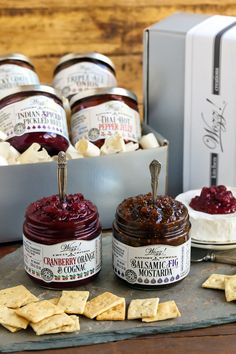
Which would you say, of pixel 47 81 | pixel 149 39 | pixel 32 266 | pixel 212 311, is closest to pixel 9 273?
pixel 32 266

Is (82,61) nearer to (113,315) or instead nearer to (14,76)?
(14,76)

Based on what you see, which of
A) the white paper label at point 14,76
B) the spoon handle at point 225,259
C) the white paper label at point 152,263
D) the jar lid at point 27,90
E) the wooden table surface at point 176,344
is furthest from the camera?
the white paper label at point 14,76

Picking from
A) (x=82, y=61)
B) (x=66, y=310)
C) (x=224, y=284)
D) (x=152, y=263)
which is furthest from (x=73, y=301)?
(x=82, y=61)

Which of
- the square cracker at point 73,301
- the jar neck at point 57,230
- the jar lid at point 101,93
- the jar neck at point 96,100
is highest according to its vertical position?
the jar lid at point 101,93

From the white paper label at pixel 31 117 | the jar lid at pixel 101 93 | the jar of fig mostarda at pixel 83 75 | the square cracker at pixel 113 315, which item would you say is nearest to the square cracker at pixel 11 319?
the square cracker at pixel 113 315

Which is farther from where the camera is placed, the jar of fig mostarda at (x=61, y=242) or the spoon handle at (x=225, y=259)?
the spoon handle at (x=225, y=259)

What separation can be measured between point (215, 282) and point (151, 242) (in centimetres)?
12

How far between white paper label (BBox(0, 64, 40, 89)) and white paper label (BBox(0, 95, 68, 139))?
0.16 metres

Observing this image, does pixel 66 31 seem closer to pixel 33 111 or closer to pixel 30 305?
pixel 33 111

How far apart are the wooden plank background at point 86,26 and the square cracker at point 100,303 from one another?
90 centimetres

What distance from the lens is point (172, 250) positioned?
43.4 inches

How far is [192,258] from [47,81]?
0.82m

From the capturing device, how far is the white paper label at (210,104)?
4.48ft

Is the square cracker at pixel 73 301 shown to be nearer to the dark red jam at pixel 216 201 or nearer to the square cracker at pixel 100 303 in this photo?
the square cracker at pixel 100 303
